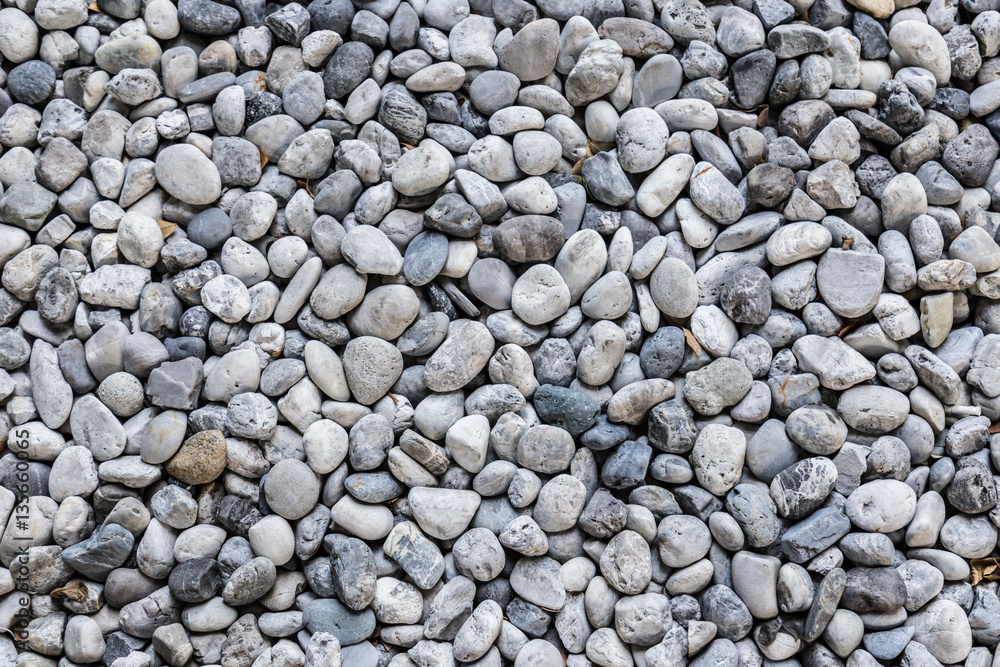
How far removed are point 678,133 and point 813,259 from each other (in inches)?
11.8

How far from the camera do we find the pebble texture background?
1.04 meters

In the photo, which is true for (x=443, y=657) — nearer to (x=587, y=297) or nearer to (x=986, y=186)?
(x=587, y=297)

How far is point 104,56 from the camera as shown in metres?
1.20

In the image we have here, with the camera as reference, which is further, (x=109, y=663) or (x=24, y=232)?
(x=24, y=232)

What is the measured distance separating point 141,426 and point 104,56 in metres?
0.63

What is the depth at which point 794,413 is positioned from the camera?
3.56ft

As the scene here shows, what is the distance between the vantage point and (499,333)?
113 cm

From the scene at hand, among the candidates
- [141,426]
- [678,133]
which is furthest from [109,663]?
[678,133]

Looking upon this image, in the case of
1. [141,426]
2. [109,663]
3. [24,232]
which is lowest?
[109,663]

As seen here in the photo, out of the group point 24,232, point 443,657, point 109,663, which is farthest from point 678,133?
point 109,663

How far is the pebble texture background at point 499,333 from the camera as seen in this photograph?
104 centimetres

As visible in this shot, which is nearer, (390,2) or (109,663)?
(109,663)

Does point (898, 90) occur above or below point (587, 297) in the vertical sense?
above

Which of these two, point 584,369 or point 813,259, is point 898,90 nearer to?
point 813,259
